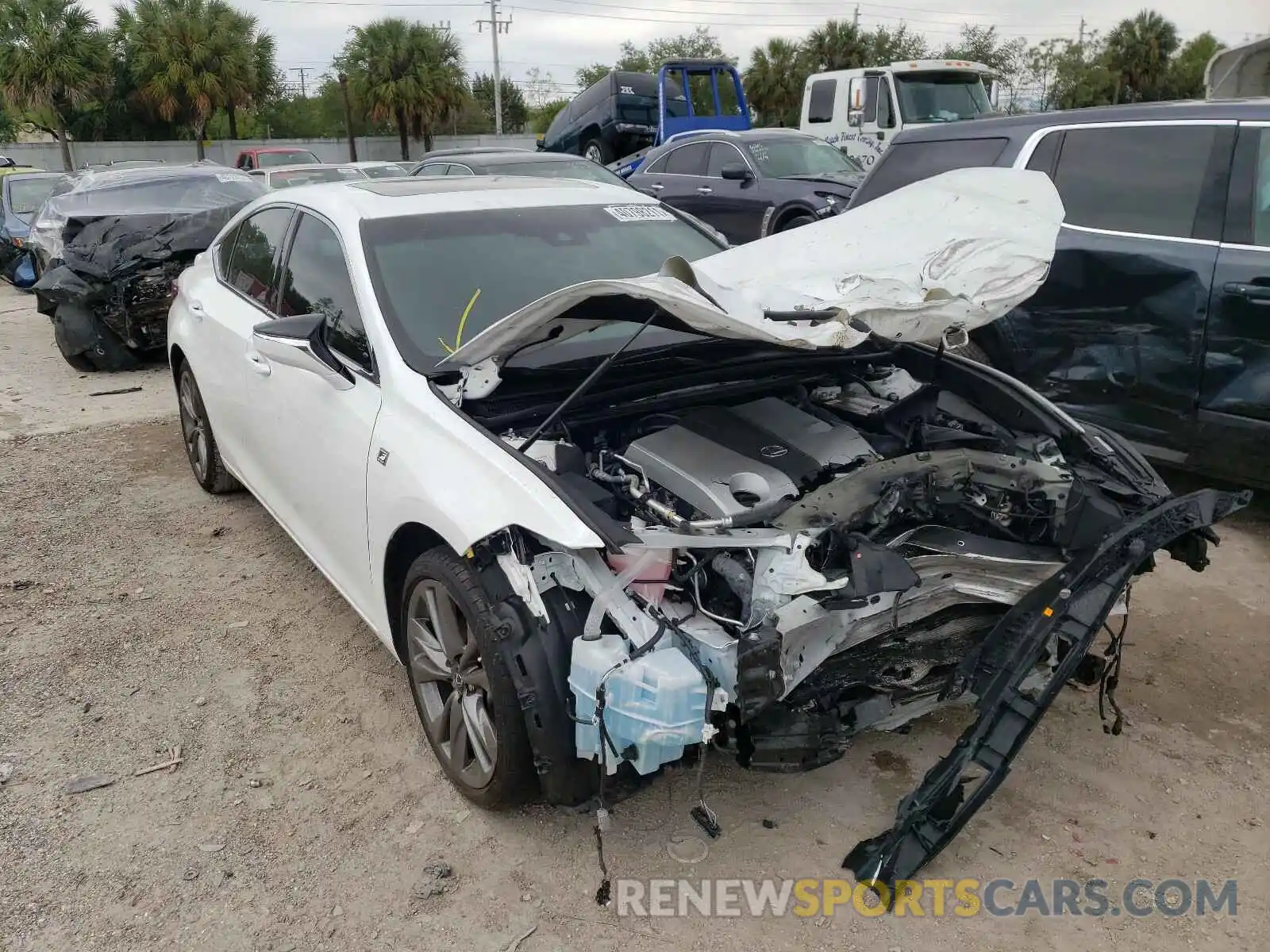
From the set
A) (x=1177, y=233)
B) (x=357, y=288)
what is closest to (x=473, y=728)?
(x=357, y=288)

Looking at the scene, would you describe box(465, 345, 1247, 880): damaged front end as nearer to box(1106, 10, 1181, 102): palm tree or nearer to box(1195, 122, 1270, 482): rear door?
box(1195, 122, 1270, 482): rear door

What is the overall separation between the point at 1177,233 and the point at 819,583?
329 cm

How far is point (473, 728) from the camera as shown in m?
2.72

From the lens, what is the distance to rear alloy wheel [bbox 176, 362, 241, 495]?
5.06 metres

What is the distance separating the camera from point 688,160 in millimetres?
11328

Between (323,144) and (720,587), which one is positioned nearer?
(720,587)

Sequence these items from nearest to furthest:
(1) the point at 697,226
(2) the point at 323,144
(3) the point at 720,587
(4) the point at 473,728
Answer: (3) the point at 720,587 → (4) the point at 473,728 → (1) the point at 697,226 → (2) the point at 323,144

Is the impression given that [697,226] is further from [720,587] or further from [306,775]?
[306,775]

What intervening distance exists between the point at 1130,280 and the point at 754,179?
6.11 meters

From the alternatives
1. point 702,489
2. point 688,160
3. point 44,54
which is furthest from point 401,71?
point 702,489

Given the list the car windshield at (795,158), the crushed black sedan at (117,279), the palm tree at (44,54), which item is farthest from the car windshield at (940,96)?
the palm tree at (44,54)

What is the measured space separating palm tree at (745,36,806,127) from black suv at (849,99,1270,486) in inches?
1394

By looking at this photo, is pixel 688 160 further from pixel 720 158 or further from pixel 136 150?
pixel 136 150

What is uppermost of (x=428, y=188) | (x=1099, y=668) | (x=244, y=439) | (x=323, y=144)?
(x=323, y=144)
